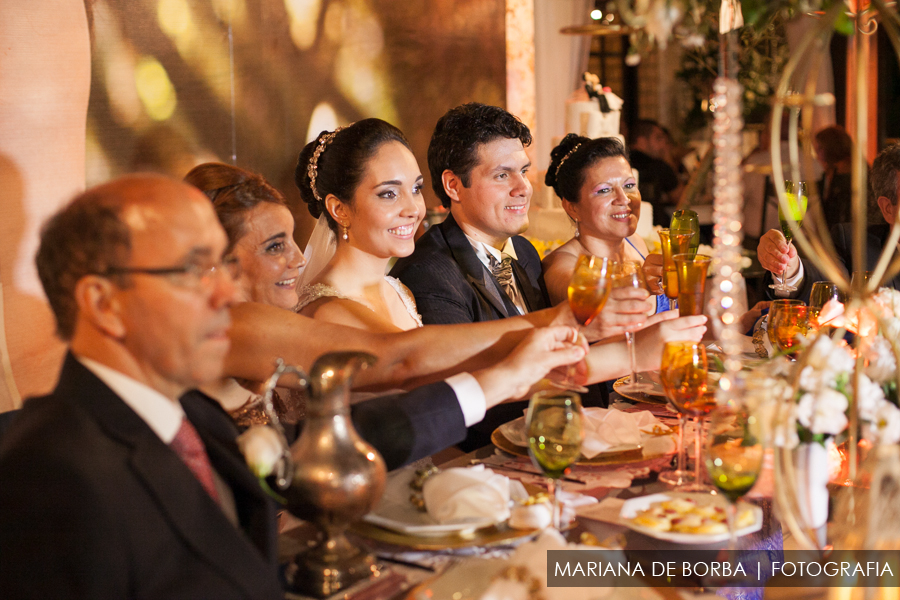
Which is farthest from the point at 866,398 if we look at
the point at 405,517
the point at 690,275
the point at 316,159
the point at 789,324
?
the point at 316,159

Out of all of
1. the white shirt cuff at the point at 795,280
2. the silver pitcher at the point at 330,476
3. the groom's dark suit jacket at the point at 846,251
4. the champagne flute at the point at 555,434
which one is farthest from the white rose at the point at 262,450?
the groom's dark suit jacket at the point at 846,251

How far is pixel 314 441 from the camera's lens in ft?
4.05

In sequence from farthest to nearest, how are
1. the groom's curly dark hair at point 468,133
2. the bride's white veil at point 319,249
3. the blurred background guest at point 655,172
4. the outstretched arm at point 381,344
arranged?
the blurred background guest at point 655,172
the groom's curly dark hair at point 468,133
the bride's white veil at point 319,249
the outstretched arm at point 381,344

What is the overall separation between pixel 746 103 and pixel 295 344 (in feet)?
26.4

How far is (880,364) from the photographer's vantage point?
143 centimetres

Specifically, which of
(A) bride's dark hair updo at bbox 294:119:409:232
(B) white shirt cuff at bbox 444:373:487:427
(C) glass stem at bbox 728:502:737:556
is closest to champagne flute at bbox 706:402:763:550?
(C) glass stem at bbox 728:502:737:556

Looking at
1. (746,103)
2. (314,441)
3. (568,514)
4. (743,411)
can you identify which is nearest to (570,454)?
(568,514)

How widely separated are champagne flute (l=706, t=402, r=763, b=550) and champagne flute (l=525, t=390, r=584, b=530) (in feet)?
0.73

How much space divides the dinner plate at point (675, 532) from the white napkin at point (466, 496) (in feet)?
0.72

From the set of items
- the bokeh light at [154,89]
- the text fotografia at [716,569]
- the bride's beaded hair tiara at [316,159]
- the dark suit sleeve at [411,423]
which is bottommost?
the text fotografia at [716,569]

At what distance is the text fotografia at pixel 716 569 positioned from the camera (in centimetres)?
117

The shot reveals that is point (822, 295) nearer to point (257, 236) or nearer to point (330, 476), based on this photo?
point (257, 236)

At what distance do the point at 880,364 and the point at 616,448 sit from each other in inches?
22.4

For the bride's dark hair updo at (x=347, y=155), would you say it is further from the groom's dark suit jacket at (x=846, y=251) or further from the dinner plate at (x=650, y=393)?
the groom's dark suit jacket at (x=846, y=251)
